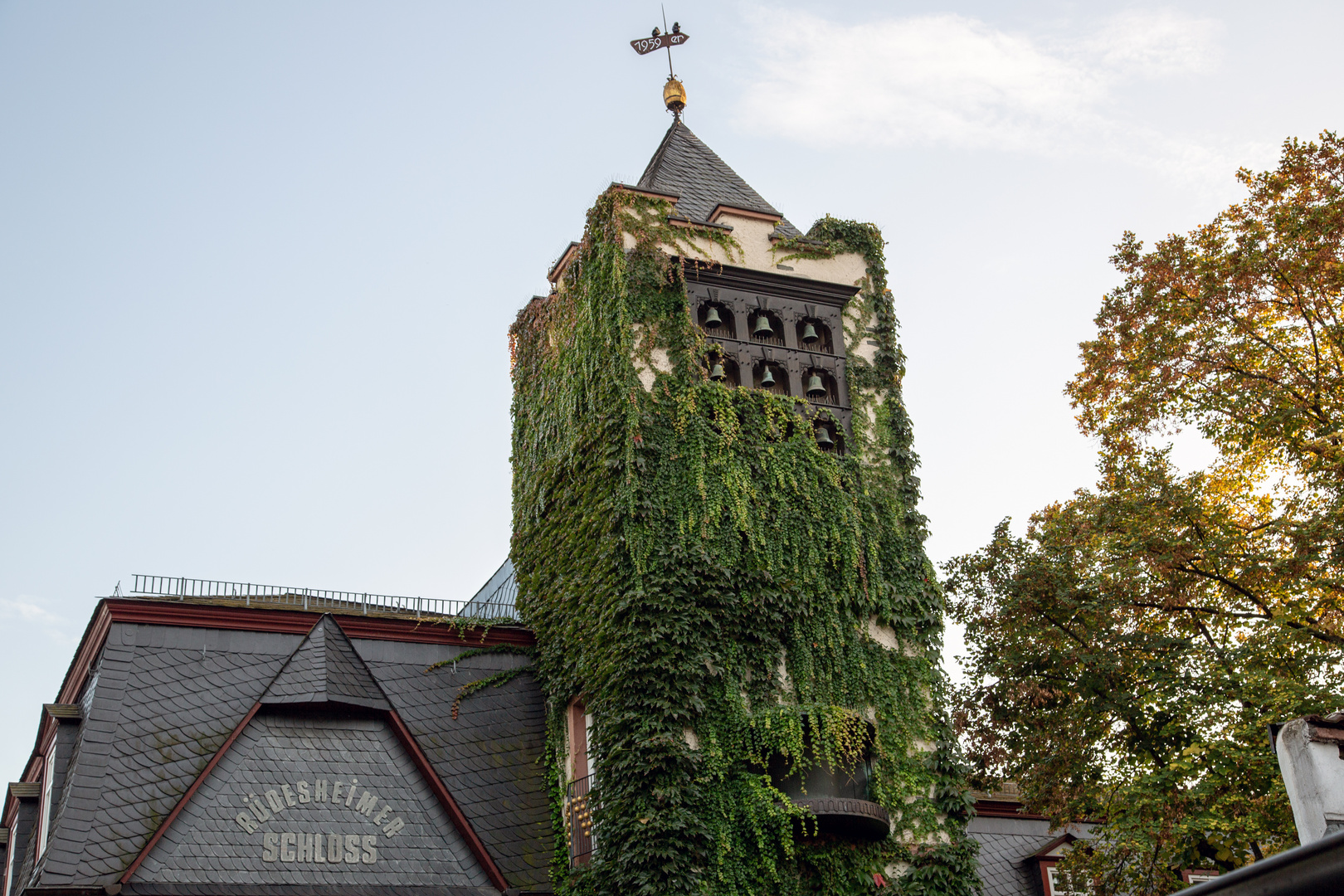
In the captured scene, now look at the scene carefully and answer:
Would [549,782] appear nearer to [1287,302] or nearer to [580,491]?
[580,491]

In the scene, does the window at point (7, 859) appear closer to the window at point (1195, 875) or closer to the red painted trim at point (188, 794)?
the red painted trim at point (188, 794)

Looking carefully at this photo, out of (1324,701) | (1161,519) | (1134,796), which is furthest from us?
(1161,519)

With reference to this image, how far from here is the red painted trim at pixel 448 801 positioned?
60.2 feet

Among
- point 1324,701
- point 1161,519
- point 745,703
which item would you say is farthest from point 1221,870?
point 745,703

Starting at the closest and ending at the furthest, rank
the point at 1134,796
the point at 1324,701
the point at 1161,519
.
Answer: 1. the point at 1324,701
2. the point at 1134,796
3. the point at 1161,519

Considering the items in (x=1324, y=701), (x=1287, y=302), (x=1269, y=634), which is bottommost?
(x=1324, y=701)

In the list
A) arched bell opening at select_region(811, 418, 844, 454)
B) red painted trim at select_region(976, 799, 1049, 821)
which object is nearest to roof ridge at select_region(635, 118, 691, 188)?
arched bell opening at select_region(811, 418, 844, 454)

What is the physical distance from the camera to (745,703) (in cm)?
1848

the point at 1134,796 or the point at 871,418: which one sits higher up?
the point at 871,418

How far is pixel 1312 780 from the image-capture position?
11.8 metres

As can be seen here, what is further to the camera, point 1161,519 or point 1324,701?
point 1161,519

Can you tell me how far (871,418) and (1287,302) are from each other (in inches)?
284

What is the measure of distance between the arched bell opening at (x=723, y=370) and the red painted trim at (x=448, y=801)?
6.89 m

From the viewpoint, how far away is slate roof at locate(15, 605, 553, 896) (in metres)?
17.2
